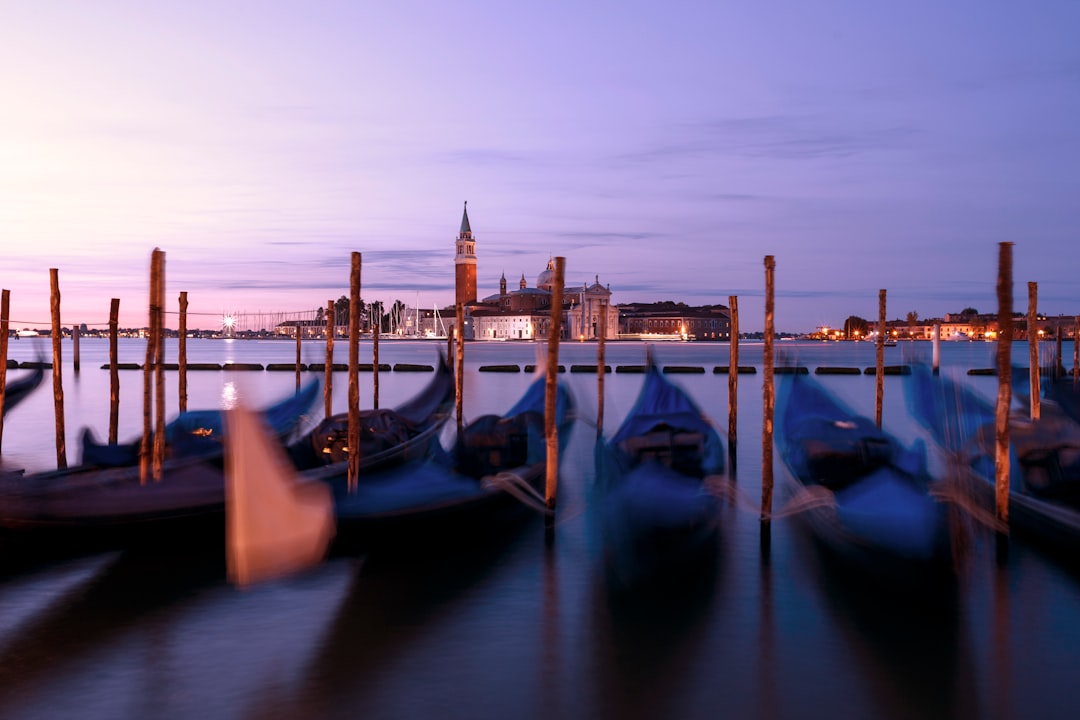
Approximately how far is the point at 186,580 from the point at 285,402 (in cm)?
495

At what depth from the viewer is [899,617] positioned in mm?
5453

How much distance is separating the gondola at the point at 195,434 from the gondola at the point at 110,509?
0.57 meters

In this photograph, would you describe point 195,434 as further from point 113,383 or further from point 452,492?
point 452,492

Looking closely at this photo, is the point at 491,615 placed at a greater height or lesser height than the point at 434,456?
lesser

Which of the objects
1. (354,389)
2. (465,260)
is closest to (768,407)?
(354,389)

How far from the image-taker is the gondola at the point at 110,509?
19.5ft

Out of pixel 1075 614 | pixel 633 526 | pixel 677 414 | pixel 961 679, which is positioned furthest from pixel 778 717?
pixel 677 414

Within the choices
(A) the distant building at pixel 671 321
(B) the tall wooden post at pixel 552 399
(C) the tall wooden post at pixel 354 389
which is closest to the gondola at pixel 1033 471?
(B) the tall wooden post at pixel 552 399

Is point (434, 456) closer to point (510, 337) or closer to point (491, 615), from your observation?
point (491, 615)

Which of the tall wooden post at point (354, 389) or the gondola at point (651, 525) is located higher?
the tall wooden post at point (354, 389)

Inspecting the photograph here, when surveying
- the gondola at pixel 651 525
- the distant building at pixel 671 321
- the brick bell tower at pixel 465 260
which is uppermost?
the brick bell tower at pixel 465 260

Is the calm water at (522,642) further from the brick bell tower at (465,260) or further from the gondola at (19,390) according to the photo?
the brick bell tower at (465,260)

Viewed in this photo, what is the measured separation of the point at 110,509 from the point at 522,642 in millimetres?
3019

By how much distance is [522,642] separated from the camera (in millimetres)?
5301
